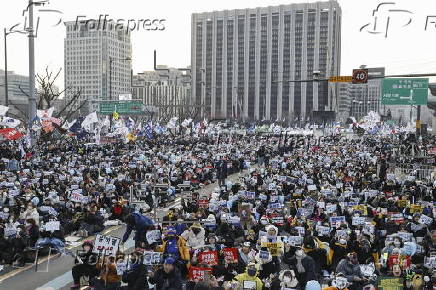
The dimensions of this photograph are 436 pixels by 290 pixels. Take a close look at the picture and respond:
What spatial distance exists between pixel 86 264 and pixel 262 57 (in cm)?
16903

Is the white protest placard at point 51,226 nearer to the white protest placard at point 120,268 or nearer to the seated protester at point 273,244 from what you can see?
the white protest placard at point 120,268

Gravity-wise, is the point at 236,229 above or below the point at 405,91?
below

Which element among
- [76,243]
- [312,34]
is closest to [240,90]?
[312,34]

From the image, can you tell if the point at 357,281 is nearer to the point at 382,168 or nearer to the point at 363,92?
the point at 382,168

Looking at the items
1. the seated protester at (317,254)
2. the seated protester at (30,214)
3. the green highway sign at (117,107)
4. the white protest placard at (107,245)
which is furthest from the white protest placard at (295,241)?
the green highway sign at (117,107)

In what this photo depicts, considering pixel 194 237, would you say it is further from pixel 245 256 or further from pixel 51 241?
pixel 51 241

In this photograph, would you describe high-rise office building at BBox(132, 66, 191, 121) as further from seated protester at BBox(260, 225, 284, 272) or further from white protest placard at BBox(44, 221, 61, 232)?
seated protester at BBox(260, 225, 284, 272)

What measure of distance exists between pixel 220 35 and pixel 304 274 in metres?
172

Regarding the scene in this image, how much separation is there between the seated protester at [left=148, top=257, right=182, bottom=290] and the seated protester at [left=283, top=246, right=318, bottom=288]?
7.44 ft

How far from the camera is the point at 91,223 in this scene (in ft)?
53.4

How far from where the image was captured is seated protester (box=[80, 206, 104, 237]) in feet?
53.1

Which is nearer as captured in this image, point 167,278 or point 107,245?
point 167,278

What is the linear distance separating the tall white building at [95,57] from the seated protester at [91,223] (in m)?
51.0

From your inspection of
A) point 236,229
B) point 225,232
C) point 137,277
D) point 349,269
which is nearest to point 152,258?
point 137,277
